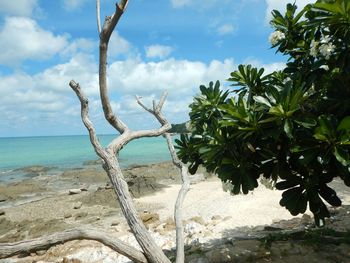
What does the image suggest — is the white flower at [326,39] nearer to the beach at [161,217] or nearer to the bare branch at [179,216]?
the beach at [161,217]

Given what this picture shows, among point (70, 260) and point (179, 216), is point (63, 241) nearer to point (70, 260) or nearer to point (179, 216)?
point (179, 216)

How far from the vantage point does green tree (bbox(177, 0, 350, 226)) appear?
109 inches

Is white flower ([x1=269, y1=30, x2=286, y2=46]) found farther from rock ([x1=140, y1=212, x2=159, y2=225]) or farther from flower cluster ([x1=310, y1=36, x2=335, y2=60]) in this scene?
rock ([x1=140, y1=212, x2=159, y2=225])

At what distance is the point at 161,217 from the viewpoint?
1034cm

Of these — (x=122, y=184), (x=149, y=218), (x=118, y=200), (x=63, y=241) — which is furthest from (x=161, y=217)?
(x=63, y=241)

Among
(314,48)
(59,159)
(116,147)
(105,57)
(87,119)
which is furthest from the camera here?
(59,159)

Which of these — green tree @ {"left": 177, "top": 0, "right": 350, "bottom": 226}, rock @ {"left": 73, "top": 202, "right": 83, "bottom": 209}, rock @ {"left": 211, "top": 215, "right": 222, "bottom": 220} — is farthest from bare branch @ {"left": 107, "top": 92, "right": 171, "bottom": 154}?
rock @ {"left": 73, "top": 202, "right": 83, "bottom": 209}

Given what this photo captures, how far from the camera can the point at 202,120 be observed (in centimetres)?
426

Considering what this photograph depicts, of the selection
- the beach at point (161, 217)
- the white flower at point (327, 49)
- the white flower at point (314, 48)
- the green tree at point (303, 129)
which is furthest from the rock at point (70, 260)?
the white flower at point (327, 49)

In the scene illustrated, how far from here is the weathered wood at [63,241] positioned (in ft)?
11.6

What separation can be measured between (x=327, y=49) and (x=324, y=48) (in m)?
0.04

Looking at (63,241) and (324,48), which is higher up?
(324,48)

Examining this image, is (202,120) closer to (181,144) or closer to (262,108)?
(181,144)

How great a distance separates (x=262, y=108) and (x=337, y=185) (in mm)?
8323
